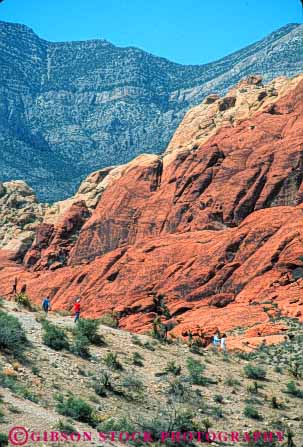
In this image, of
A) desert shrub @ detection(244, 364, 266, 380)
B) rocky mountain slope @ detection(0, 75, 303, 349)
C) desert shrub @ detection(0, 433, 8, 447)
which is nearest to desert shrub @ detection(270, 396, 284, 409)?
desert shrub @ detection(244, 364, 266, 380)

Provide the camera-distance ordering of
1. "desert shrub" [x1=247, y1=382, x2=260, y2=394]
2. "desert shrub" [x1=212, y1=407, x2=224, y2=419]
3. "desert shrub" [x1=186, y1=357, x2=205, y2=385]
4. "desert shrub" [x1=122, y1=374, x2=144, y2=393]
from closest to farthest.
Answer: "desert shrub" [x1=212, y1=407, x2=224, y2=419] → "desert shrub" [x1=122, y1=374, x2=144, y2=393] → "desert shrub" [x1=186, y1=357, x2=205, y2=385] → "desert shrub" [x1=247, y1=382, x2=260, y2=394]

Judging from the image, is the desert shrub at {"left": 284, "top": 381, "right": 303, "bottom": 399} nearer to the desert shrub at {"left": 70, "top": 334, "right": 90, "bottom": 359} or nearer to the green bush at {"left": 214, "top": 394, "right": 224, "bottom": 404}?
the green bush at {"left": 214, "top": 394, "right": 224, "bottom": 404}

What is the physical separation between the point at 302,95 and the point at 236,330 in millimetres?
36950

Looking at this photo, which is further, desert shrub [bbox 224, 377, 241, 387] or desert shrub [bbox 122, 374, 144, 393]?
desert shrub [bbox 224, 377, 241, 387]

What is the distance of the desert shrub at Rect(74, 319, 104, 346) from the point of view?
27391 millimetres

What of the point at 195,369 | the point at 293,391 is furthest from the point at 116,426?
the point at 293,391

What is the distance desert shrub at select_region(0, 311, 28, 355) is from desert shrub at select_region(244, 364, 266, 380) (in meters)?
8.64

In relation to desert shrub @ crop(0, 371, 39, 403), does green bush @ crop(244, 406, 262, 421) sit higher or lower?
lower

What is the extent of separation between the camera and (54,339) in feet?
83.7

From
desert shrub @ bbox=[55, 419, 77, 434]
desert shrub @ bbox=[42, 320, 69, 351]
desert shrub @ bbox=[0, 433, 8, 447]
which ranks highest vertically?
desert shrub @ bbox=[0, 433, 8, 447]

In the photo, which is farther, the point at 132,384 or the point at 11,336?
the point at 132,384

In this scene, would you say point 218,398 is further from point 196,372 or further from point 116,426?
point 116,426

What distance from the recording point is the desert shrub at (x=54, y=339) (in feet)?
83.2

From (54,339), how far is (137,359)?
3.15 metres
